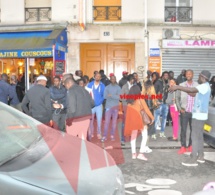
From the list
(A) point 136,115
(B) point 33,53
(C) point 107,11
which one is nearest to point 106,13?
(C) point 107,11

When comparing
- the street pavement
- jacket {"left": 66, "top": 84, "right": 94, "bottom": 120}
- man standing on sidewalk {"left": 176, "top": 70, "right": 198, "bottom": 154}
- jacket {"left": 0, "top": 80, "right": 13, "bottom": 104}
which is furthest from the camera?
jacket {"left": 0, "top": 80, "right": 13, "bottom": 104}

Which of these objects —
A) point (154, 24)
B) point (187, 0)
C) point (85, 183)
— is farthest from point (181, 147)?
point (187, 0)

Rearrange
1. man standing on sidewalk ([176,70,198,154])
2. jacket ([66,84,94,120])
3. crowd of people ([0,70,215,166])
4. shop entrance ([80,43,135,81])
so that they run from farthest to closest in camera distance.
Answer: shop entrance ([80,43,135,81]), man standing on sidewalk ([176,70,198,154]), jacket ([66,84,94,120]), crowd of people ([0,70,215,166])

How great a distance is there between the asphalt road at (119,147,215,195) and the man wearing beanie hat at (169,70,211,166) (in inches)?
Result: 8.0

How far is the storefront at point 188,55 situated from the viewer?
15.5 meters

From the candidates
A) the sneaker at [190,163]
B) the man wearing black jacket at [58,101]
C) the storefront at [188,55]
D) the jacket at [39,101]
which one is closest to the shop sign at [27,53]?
the storefront at [188,55]

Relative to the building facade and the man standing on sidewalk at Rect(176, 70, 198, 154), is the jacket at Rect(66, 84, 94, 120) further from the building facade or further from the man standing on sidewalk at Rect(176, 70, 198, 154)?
the building facade

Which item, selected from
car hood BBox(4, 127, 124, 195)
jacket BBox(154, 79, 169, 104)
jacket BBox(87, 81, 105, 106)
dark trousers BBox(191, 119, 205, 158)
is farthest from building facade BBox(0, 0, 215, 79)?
car hood BBox(4, 127, 124, 195)

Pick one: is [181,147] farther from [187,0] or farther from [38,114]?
[187,0]

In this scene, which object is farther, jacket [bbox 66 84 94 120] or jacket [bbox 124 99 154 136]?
jacket [bbox 124 99 154 136]

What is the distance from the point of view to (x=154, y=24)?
15.5 m

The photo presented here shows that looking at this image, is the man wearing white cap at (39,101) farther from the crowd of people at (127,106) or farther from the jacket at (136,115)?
the jacket at (136,115)

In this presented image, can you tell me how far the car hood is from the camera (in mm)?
2689

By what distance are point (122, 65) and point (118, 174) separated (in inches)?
513
